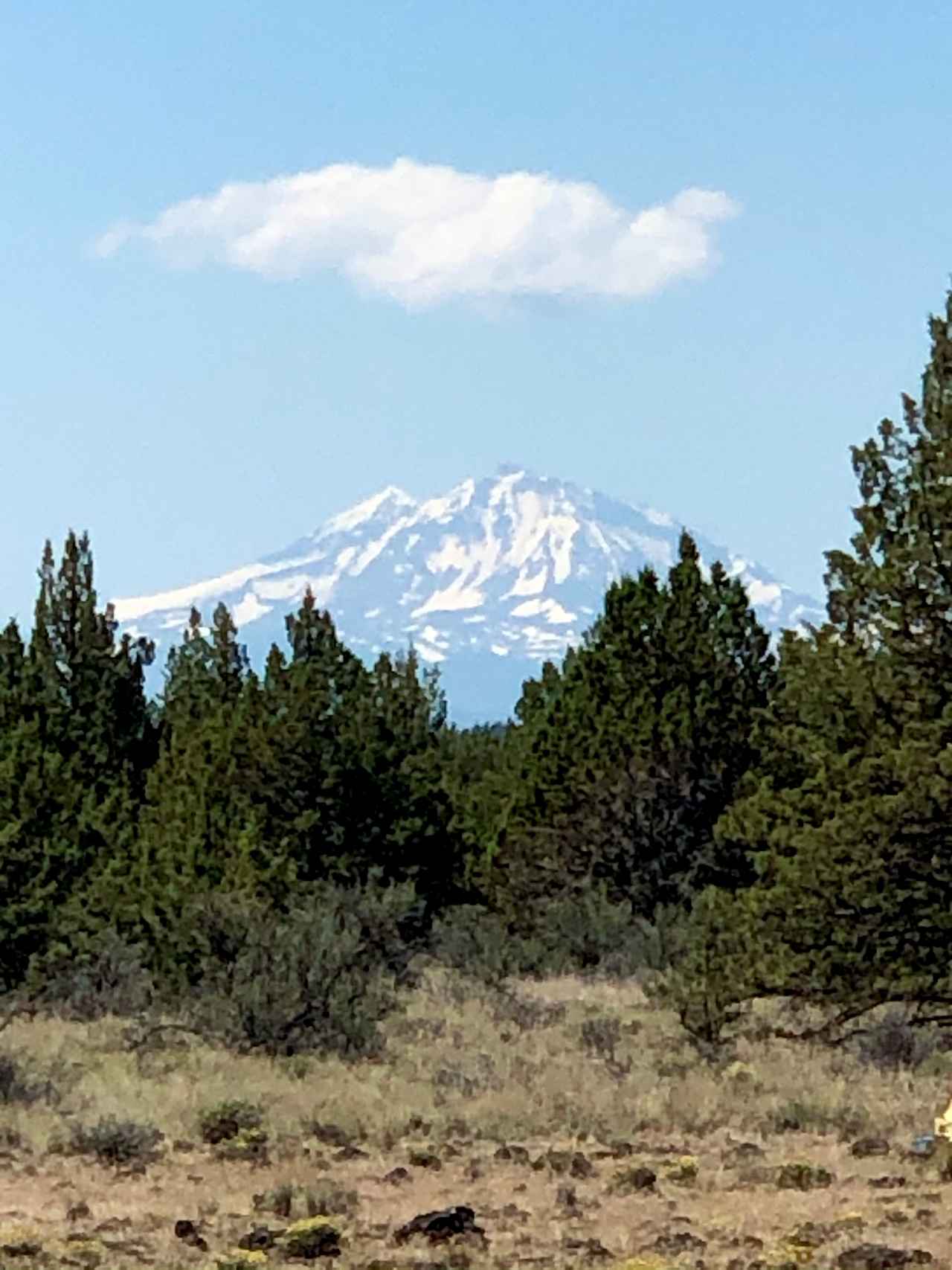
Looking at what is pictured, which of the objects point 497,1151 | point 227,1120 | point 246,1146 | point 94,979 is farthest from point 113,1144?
point 94,979

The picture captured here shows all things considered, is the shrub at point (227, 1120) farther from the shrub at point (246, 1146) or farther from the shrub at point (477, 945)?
the shrub at point (477, 945)

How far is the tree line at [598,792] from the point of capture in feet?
45.0

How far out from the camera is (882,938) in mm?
13750

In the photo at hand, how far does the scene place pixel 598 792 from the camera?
30.1m

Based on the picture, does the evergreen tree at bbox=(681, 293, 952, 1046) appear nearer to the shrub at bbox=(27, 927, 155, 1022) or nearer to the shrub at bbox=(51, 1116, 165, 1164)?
the shrub at bbox=(51, 1116, 165, 1164)

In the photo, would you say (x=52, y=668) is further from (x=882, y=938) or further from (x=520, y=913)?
(x=882, y=938)

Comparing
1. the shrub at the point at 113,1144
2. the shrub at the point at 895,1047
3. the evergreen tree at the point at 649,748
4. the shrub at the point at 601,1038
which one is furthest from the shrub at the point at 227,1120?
the evergreen tree at the point at 649,748

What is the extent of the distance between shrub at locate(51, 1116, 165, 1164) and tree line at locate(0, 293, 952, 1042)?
422 cm

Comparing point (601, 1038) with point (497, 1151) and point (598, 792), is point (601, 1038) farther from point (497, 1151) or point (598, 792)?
point (598, 792)

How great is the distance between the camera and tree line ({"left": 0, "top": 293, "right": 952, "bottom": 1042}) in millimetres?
13727

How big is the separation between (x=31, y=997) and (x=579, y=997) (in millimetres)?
7134

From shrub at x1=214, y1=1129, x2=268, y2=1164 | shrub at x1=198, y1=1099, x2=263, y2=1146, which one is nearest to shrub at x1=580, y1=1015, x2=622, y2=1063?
shrub at x1=198, y1=1099, x2=263, y2=1146

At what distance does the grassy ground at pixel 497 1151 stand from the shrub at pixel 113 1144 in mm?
101

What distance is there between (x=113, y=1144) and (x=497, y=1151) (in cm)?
270
